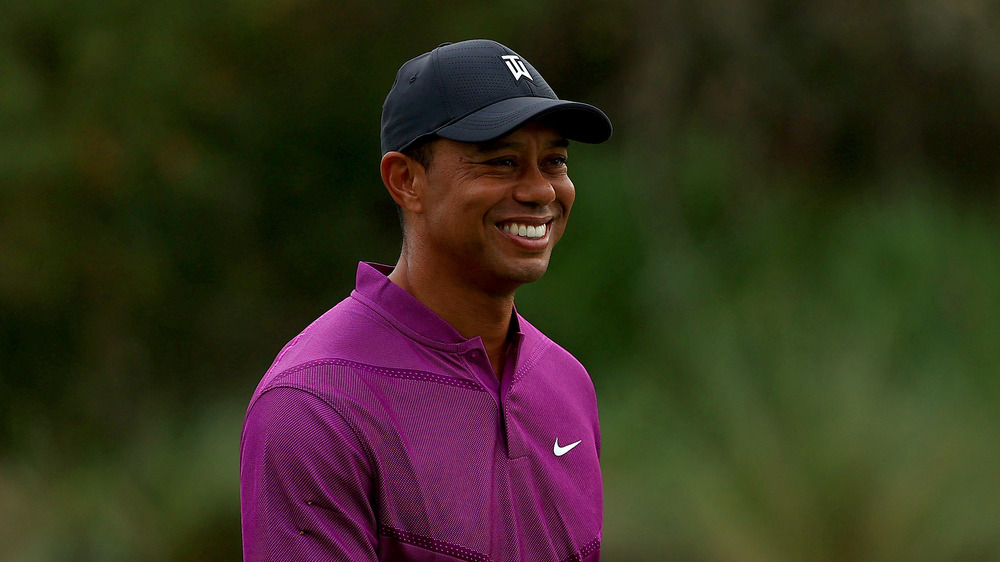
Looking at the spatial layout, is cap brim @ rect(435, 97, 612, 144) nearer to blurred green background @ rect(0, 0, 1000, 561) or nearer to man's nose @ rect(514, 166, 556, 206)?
man's nose @ rect(514, 166, 556, 206)

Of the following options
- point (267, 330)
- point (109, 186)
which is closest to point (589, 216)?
point (267, 330)

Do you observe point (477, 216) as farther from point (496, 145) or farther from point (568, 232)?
point (568, 232)

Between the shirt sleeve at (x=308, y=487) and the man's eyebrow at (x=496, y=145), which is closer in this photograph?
the shirt sleeve at (x=308, y=487)

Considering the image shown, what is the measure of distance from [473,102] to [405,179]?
16 cm

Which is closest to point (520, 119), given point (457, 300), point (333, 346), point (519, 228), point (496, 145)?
point (496, 145)

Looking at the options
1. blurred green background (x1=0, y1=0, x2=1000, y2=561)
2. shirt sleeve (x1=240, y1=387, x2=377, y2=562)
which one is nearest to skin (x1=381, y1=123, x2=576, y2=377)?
shirt sleeve (x1=240, y1=387, x2=377, y2=562)

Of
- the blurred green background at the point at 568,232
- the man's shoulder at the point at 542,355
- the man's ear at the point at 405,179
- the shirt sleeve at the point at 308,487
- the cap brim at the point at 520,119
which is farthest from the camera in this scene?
the blurred green background at the point at 568,232

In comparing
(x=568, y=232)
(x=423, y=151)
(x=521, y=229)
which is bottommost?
(x=568, y=232)

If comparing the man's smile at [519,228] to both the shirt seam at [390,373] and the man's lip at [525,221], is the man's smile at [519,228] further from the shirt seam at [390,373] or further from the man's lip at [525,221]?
the shirt seam at [390,373]

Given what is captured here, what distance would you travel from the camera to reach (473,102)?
5.62 feet

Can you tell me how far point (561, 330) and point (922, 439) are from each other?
156 cm

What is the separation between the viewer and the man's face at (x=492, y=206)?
1702mm

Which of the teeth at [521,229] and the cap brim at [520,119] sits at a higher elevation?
the cap brim at [520,119]

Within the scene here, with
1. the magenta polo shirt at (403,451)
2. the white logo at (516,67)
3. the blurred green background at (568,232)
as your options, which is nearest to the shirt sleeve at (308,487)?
the magenta polo shirt at (403,451)
